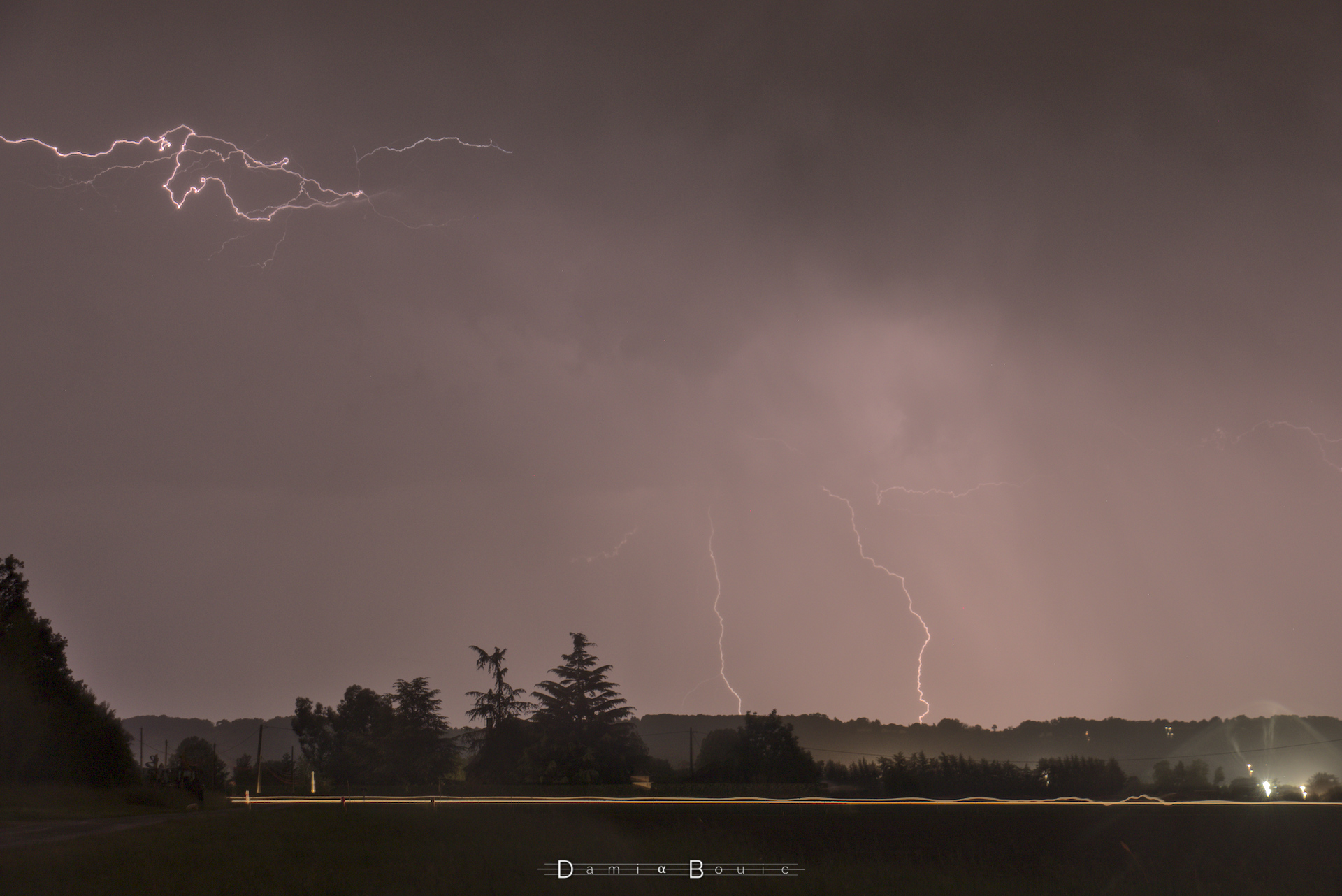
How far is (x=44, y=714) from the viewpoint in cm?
3962

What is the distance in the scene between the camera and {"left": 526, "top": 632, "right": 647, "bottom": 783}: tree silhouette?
161 ft

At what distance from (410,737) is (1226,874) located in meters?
56.9

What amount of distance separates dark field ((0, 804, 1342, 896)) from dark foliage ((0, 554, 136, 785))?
741 inches

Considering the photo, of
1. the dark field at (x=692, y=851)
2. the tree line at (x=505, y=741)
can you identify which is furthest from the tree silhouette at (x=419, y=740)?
the dark field at (x=692, y=851)

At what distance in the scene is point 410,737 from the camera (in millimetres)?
61469

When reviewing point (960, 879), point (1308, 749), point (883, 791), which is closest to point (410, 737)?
point (883, 791)

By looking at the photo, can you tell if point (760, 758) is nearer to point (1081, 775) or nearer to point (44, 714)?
point (1081, 775)

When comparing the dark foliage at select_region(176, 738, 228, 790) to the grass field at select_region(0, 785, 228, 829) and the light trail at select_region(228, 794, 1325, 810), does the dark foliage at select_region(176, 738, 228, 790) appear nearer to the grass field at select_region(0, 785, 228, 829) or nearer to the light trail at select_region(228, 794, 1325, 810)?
the grass field at select_region(0, 785, 228, 829)

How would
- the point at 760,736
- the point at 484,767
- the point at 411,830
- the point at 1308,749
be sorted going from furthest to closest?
1. the point at 1308,749
2. the point at 484,767
3. the point at 760,736
4. the point at 411,830

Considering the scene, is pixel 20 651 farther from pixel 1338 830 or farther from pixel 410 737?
pixel 1338 830

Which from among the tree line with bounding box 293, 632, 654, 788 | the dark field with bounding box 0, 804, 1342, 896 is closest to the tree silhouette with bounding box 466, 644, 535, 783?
the tree line with bounding box 293, 632, 654, 788

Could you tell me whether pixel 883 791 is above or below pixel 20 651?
below

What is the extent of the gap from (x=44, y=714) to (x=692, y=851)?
3884 centimetres

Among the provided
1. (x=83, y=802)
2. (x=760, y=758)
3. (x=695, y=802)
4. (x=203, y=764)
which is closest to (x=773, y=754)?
(x=760, y=758)
